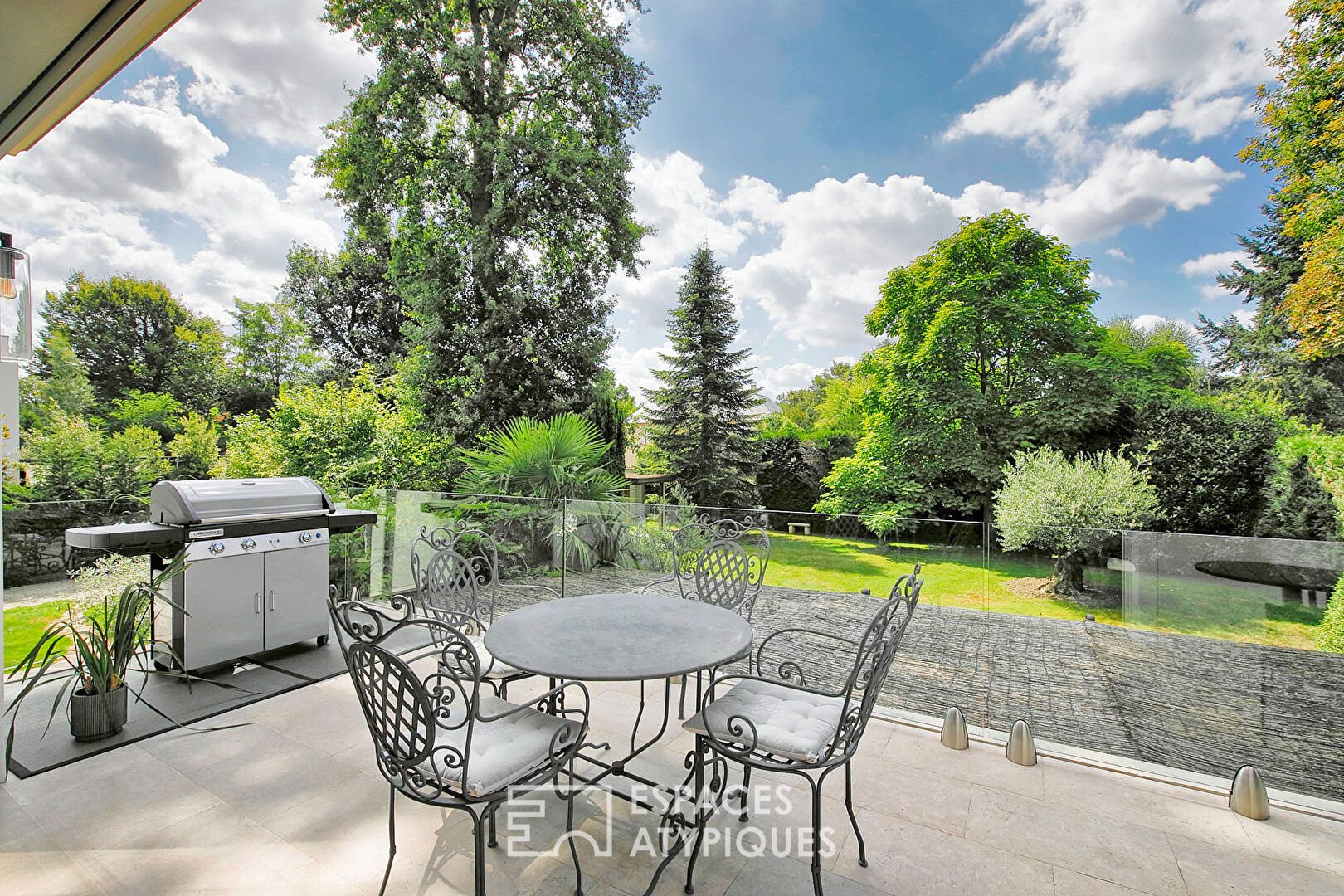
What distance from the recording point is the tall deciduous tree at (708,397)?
13078 millimetres

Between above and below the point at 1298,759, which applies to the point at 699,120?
above

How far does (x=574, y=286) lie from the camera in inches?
423

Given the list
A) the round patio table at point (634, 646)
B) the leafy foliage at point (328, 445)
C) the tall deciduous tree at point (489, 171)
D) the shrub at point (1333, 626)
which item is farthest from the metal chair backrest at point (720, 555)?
the tall deciduous tree at point (489, 171)

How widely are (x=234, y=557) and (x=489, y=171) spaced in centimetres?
865

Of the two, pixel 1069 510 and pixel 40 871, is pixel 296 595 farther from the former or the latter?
pixel 1069 510

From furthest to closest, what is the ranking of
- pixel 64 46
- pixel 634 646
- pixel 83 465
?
pixel 83 465 → pixel 634 646 → pixel 64 46

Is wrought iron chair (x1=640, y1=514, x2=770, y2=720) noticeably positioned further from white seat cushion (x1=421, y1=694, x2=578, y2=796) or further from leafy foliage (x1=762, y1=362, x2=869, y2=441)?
leafy foliage (x1=762, y1=362, x2=869, y2=441)

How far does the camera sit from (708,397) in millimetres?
13211

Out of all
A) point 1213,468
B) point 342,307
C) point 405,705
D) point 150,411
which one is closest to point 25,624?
point 405,705

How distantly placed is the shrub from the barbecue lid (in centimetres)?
513

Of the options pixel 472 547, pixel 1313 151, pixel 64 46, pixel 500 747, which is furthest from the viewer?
pixel 1313 151

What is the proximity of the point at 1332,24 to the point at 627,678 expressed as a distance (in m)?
11.8

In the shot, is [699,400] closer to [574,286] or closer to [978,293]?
[574,286]

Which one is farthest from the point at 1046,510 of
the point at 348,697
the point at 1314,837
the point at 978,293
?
the point at 978,293
